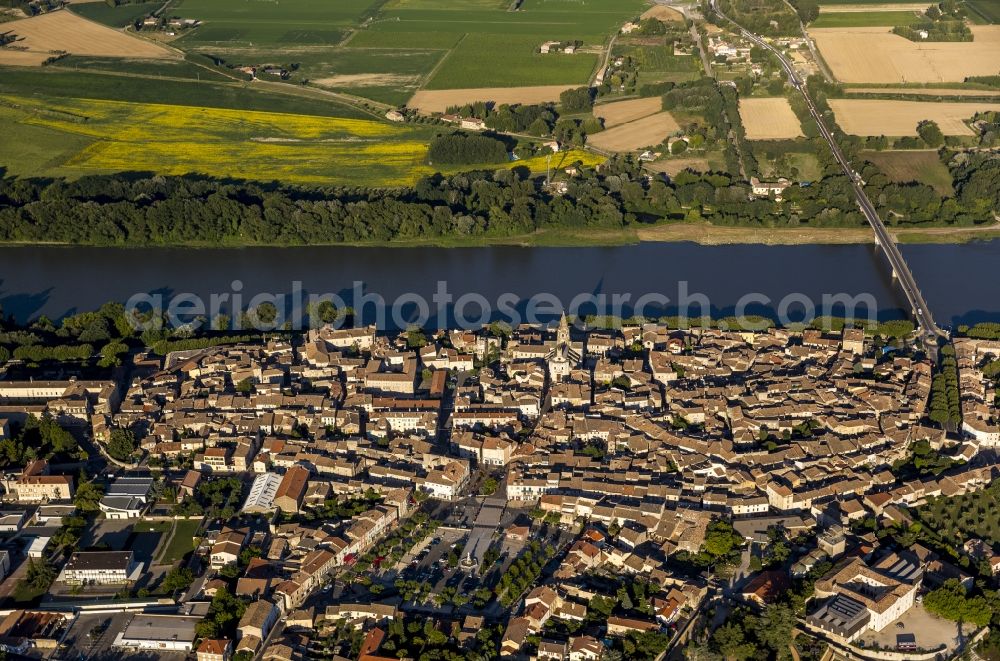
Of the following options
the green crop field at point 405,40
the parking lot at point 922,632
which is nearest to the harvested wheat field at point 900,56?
the green crop field at point 405,40

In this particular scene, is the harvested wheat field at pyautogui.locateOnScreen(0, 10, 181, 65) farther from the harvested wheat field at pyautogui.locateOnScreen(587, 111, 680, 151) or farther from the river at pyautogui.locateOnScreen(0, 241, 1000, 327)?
the river at pyautogui.locateOnScreen(0, 241, 1000, 327)

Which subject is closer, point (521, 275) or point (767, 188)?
point (521, 275)

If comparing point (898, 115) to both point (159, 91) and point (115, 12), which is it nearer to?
point (159, 91)

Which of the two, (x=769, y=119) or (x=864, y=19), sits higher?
(x=864, y=19)

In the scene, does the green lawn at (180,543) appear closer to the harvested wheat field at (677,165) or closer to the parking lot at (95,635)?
the parking lot at (95,635)

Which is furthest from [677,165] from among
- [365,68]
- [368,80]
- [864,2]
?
[864,2]

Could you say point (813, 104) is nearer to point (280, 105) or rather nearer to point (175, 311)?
point (280, 105)
